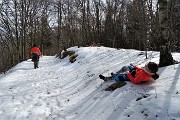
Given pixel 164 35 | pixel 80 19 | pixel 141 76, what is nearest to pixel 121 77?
pixel 141 76

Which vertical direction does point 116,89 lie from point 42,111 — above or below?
above

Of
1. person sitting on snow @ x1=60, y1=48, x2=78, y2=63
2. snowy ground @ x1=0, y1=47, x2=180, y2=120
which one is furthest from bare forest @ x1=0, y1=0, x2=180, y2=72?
snowy ground @ x1=0, y1=47, x2=180, y2=120

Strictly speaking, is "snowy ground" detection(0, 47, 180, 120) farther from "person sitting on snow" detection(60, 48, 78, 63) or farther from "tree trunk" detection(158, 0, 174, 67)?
"person sitting on snow" detection(60, 48, 78, 63)

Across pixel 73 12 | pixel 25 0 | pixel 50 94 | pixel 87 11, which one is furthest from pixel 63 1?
pixel 50 94

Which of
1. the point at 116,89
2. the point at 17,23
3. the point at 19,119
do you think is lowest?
the point at 19,119

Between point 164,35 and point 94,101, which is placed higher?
point 164,35

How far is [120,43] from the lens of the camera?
32.3 m

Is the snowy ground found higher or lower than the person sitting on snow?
lower

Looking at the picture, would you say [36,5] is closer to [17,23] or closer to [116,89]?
[17,23]

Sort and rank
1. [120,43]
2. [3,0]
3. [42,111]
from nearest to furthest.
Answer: [42,111] < [120,43] < [3,0]

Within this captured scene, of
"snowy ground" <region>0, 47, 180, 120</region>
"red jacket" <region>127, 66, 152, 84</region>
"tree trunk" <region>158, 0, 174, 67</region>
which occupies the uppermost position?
"tree trunk" <region>158, 0, 174, 67</region>

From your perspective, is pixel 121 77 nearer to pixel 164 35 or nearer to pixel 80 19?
pixel 164 35

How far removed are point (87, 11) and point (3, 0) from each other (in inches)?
450

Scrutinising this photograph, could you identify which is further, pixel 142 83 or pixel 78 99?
pixel 78 99
